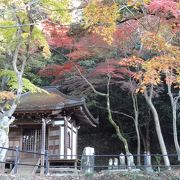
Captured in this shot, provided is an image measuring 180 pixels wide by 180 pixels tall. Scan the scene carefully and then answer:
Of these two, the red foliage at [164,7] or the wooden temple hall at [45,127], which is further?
the wooden temple hall at [45,127]

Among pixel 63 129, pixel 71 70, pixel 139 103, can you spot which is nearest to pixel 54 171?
pixel 63 129

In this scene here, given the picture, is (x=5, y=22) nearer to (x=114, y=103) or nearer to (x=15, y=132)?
(x=15, y=132)

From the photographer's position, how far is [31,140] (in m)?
16.1

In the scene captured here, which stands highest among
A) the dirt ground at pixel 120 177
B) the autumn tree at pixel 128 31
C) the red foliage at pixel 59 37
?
the red foliage at pixel 59 37

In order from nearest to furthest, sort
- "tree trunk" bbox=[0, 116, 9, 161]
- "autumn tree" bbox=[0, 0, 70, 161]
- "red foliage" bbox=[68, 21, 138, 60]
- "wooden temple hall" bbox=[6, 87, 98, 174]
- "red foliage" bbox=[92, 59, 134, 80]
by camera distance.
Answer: "tree trunk" bbox=[0, 116, 9, 161]
"autumn tree" bbox=[0, 0, 70, 161]
"wooden temple hall" bbox=[6, 87, 98, 174]
"red foliage" bbox=[68, 21, 138, 60]
"red foliage" bbox=[92, 59, 134, 80]

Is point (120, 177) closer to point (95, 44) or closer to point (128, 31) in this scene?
point (128, 31)

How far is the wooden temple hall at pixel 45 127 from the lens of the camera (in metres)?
15.4

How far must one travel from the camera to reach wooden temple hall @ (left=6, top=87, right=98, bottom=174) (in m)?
15.4

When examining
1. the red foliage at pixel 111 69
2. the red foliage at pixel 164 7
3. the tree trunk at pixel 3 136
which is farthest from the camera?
the red foliage at pixel 111 69

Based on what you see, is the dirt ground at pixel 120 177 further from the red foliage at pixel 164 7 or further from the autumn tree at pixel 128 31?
the red foliage at pixel 164 7

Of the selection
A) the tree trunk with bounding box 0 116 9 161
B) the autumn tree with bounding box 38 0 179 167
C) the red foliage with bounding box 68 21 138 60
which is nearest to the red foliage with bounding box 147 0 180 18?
the autumn tree with bounding box 38 0 179 167

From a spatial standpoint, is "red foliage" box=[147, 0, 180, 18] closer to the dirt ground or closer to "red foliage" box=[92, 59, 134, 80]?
the dirt ground

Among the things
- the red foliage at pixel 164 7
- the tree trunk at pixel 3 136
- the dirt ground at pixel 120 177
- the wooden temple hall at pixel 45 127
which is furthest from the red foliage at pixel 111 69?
the tree trunk at pixel 3 136

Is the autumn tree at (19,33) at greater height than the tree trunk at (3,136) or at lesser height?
greater
